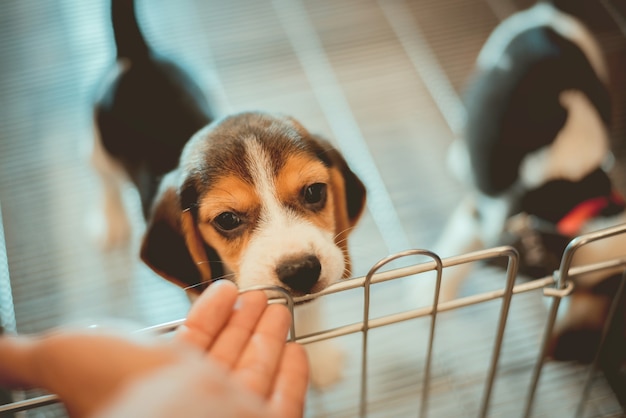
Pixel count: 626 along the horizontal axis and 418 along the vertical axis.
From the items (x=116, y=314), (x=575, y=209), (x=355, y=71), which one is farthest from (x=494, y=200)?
(x=116, y=314)

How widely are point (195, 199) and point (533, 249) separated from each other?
824 mm

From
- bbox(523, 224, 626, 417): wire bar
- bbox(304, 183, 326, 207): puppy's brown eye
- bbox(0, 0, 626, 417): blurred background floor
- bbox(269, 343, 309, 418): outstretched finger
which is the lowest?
bbox(0, 0, 626, 417): blurred background floor

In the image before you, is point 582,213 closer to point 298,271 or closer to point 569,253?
point 569,253

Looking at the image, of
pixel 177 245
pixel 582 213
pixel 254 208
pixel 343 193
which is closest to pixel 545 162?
pixel 582 213

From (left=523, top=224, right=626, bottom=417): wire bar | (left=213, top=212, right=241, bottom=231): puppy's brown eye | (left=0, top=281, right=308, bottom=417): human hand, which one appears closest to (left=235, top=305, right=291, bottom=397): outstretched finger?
(left=0, top=281, right=308, bottom=417): human hand

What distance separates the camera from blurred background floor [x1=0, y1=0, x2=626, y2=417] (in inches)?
71.5

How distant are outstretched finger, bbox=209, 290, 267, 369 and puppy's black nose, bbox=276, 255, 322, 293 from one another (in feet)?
0.35

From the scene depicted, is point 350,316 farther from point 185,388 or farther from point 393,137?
point 185,388

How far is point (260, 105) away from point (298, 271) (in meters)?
1.19

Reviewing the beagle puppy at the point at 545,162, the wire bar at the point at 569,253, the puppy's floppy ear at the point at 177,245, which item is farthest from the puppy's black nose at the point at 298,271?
the beagle puppy at the point at 545,162

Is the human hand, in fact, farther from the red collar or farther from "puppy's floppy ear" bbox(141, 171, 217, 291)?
the red collar

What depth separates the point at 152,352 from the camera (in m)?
0.73

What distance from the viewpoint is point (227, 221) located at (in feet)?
3.90

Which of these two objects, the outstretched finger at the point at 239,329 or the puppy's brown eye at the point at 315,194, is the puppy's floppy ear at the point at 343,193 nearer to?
the puppy's brown eye at the point at 315,194
